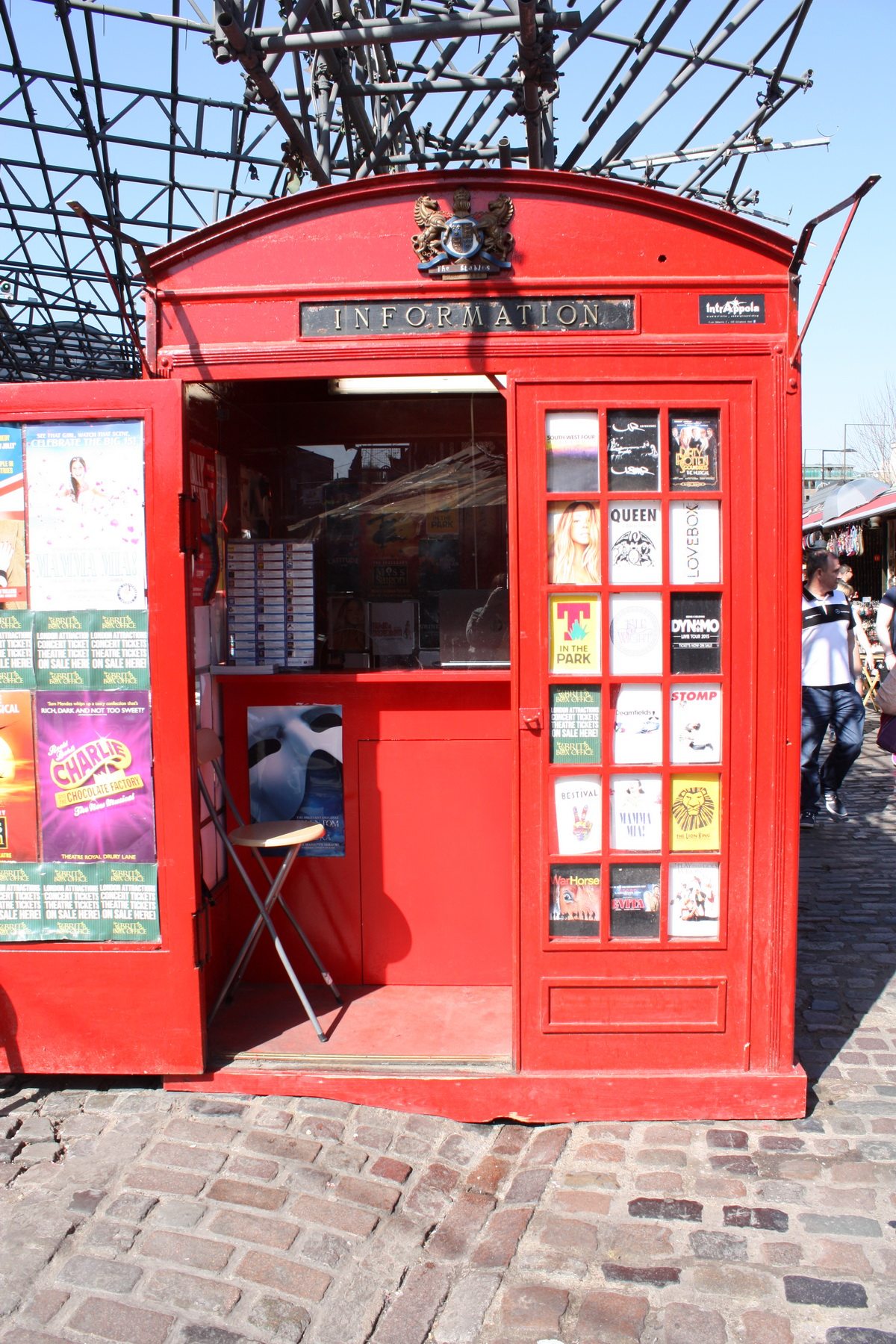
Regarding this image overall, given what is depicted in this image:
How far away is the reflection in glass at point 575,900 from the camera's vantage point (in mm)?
3822

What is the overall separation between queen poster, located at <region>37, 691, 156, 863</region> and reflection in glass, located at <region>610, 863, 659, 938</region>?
180 centimetres

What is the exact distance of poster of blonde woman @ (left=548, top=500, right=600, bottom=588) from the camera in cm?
375

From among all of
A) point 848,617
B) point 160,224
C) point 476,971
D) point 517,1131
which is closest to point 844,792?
point 848,617

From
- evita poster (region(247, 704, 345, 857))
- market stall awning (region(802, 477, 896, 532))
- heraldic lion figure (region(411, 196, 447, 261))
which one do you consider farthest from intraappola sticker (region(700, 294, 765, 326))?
market stall awning (region(802, 477, 896, 532))

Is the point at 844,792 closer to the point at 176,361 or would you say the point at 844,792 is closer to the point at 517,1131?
the point at 517,1131

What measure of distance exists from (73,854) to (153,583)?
1124mm

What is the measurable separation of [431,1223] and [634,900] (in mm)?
1338

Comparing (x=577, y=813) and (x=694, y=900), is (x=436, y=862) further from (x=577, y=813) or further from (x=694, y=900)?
(x=694, y=900)

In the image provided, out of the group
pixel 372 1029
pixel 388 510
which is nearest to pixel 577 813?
pixel 372 1029

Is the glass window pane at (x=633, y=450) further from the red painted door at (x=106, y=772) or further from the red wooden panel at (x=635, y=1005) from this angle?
the red wooden panel at (x=635, y=1005)

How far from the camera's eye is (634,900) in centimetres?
382

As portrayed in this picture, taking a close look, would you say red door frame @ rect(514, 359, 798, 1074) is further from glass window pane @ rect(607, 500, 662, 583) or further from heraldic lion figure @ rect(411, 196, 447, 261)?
heraldic lion figure @ rect(411, 196, 447, 261)

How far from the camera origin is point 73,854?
12.8ft

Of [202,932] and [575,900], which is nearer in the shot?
[575,900]
